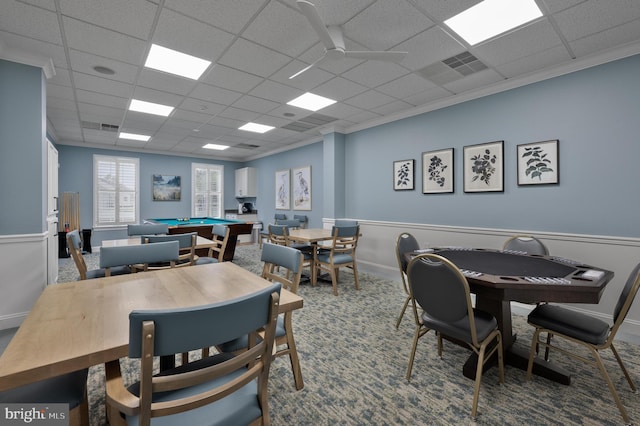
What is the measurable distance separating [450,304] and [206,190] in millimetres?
8582

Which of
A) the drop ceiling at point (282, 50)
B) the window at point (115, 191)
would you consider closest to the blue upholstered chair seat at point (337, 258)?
the drop ceiling at point (282, 50)

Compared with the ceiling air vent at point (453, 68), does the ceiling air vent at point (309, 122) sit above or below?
above

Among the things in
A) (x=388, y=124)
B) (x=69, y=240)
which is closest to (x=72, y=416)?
(x=69, y=240)

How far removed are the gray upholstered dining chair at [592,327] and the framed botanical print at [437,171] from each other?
7.96 feet

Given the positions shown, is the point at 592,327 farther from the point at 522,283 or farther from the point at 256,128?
the point at 256,128

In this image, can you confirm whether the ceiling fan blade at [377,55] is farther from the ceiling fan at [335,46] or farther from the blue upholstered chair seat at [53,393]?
the blue upholstered chair seat at [53,393]

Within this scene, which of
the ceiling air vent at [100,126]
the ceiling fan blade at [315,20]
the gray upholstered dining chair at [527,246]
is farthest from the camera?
the ceiling air vent at [100,126]

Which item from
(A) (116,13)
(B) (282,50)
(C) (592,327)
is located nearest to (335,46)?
(B) (282,50)

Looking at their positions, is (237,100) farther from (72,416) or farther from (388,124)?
(72,416)

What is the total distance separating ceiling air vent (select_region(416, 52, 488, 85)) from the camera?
3.09 meters

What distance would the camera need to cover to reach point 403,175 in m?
4.85

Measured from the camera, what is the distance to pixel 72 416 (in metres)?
1.09

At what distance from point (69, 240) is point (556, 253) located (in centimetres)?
498

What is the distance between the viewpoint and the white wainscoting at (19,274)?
2.93 metres
